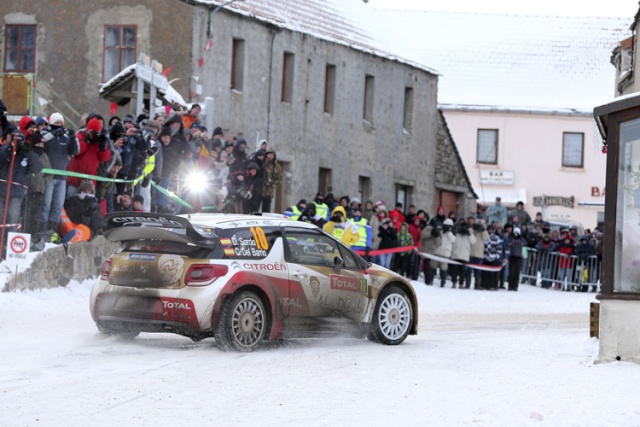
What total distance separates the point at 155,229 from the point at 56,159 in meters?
5.14

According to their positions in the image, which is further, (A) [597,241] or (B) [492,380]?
(A) [597,241]

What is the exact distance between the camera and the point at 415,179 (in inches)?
1825

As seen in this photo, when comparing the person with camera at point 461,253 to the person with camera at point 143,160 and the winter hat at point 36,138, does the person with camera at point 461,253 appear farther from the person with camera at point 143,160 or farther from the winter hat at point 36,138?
the winter hat at point 36,138

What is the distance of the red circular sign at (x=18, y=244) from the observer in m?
18.2

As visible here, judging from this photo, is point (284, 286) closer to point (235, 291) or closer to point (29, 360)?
point (235, 291)

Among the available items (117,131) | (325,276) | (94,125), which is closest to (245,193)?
(117,131)

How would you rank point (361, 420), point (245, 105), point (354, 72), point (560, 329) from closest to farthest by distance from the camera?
point (361, 420), point (560, 329), point (245, 105), point (354, 72)

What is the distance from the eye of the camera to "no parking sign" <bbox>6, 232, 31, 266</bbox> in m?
18.2

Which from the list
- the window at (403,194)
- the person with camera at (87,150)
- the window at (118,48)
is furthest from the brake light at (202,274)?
the window at (403,194)

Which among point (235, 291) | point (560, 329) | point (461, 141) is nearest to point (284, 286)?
point (235, 291)

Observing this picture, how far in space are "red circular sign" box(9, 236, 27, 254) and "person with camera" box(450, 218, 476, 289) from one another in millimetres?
15314

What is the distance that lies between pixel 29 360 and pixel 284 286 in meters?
3.32

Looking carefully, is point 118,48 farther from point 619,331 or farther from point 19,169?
point 619,331

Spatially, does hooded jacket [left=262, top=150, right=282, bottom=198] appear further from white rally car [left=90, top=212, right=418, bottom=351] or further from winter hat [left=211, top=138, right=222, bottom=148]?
white rally car [left=90, top=212, right=418, bottom=351]
